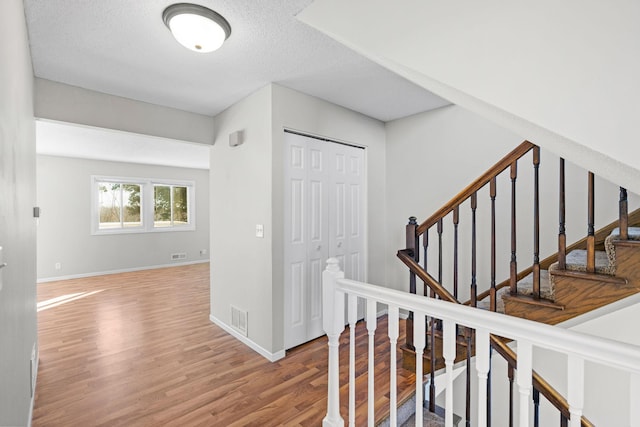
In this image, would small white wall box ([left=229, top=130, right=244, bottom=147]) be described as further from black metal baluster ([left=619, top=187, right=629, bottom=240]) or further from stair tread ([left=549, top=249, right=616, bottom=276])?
black metal baluster ([left=619, top=187, right=629, bottom=240])

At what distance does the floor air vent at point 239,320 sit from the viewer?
117 inches

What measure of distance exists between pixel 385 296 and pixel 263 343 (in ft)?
5.98

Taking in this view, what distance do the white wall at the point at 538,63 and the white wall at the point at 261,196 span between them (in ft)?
4.69

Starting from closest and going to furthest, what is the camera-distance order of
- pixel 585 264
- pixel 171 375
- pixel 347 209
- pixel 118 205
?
pixel 585 264
pixel 171 375
pixel 347 209
pixel 118 205

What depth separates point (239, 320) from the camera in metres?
3.05

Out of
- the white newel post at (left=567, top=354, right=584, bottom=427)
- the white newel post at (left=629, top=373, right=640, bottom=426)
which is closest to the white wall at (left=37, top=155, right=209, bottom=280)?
the white newel post at (left=567, top=354, right=584, bottom=427)

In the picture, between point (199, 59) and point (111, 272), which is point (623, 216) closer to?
point (199, 59)

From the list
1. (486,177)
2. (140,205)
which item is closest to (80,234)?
(140,205)

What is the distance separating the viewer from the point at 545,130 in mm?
1106

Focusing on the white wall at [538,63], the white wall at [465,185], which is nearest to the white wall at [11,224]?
the white wall at [538,63]

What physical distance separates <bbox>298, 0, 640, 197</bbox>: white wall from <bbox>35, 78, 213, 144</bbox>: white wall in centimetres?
251

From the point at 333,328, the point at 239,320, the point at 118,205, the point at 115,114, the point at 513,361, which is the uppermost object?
the point at 115,114

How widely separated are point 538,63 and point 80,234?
24.0ft

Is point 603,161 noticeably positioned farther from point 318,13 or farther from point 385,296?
point 318,13
